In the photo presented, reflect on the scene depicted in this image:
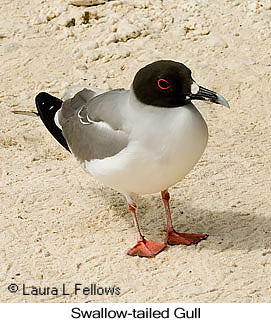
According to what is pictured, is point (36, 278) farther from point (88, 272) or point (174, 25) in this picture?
point (174, 25)

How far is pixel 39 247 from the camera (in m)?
4.48

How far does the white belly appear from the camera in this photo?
3.96 m

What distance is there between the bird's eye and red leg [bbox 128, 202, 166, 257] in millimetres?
794

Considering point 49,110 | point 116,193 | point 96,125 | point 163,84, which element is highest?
point 163,84

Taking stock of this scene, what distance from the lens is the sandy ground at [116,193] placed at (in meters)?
4.20

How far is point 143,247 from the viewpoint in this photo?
4410 mm

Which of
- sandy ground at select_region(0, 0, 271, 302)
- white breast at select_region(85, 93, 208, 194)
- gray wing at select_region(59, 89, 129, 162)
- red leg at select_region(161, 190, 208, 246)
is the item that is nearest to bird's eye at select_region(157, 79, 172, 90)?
white breast at select_region(85, 93, 208, 194)

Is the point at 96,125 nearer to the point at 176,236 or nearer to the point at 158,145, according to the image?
the point at 158,145

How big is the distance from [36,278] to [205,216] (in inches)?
48.2

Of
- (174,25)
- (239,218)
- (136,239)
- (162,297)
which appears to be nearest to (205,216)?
(239,218)

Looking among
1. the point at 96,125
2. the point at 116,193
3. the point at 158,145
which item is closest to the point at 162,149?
the point at 158,145

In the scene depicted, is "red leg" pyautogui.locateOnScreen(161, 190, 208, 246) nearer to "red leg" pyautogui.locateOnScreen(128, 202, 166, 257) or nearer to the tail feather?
"red leg" pyautogui.locateOnScreen(128, 202, 166, 257)

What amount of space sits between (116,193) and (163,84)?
4.32ft

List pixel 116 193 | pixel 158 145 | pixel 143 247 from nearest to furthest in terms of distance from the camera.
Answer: pixel 158 145 → pixel 143 247 → pixel 116 193
